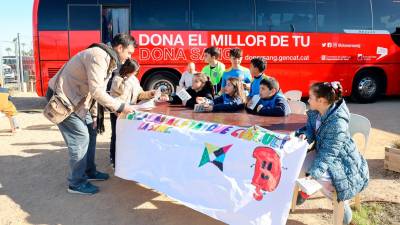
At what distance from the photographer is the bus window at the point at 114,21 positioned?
9.31 metres

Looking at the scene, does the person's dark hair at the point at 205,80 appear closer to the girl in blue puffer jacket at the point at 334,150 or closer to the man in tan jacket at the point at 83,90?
the man in tan jacket at the point at 83,90

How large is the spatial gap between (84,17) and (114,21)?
0.70 m

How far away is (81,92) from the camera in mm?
4020

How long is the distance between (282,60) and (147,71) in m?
3.59

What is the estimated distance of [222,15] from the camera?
32.0 feet

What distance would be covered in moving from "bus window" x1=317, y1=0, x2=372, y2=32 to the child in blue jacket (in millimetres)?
7032

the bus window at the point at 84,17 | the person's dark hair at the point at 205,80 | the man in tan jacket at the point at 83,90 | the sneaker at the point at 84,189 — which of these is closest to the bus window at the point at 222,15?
→ the bus window at the point at 84,17

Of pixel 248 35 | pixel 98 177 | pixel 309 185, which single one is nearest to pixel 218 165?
pixel 309 185

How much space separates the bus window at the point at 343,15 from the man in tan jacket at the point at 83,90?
7736mm

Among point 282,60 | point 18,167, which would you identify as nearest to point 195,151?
point 18,167

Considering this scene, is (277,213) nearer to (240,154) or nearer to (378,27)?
(240,154)

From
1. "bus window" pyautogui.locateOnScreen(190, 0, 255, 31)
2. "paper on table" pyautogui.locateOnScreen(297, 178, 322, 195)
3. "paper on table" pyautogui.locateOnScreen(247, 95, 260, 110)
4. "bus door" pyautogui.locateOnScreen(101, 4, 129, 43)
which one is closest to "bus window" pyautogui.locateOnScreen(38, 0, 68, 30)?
"bus door" pyautogui.locateOnScreen(101, 4, 129, 43)

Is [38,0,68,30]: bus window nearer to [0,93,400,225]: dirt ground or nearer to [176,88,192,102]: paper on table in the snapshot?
[0,93,400,225]: dirt ground

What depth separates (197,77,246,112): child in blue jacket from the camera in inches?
163
